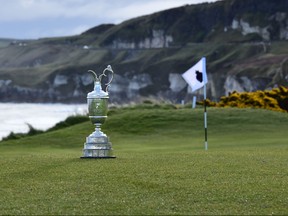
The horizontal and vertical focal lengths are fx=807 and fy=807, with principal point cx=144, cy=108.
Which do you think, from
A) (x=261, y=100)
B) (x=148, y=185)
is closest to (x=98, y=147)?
(x=148, y=185)

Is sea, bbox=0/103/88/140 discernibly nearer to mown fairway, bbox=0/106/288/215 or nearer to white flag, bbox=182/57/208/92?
white flag, bbox=182/57/208/92

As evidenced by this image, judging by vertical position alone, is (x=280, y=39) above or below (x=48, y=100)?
above

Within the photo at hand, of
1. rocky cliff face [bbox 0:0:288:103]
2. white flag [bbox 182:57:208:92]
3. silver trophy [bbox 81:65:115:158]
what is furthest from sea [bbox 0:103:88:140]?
rocky cliff face [bbox 0:0:288:103]

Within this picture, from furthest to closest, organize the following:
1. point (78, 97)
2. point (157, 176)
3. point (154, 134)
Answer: point (78, 97) → point (154, 134) → point (157, 176)

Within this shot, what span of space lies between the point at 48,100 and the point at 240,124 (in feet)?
505

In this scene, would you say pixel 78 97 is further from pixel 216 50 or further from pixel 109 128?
pixel 109 128

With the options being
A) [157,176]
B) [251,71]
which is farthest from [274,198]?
[251,71]

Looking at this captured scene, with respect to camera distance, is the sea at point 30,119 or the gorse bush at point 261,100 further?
the sea at point 30,119

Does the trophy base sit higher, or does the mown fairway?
the trophy base

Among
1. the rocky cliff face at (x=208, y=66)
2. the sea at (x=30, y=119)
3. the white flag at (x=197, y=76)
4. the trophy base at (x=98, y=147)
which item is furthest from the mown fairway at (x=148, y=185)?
the rocky cliff face at (x=208, y=66)

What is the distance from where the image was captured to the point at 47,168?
59.6 ft

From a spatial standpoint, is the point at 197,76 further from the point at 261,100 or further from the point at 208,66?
the point at 208,66

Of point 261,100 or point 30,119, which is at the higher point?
point 261,100

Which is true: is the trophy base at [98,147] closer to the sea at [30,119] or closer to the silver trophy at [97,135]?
the silver trophy at [97,135]
